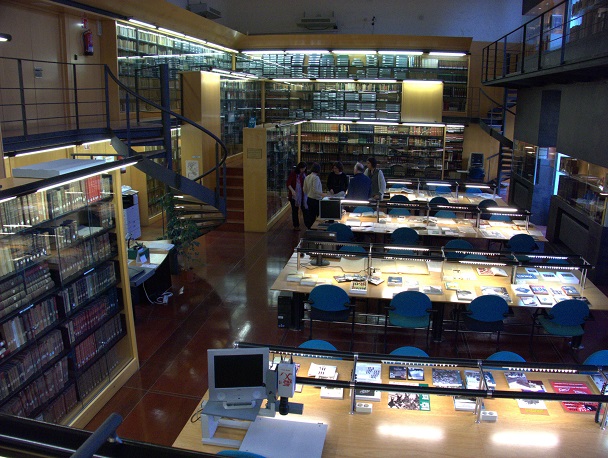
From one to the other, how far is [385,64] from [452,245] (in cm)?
1127

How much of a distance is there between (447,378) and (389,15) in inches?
680

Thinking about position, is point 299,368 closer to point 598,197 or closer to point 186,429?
point 186,429

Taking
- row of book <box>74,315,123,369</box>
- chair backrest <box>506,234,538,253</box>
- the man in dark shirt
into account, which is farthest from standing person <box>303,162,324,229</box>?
row of book <box>74,315,123,369</box>

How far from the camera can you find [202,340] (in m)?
7.16

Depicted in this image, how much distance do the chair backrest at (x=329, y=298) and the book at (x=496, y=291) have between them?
173 centimetres

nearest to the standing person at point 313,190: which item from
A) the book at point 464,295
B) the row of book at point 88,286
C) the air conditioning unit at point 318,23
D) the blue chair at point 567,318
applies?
the book at point 464,295

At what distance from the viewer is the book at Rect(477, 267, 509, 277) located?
7.50 meters

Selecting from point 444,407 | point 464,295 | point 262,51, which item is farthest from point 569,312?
point 262,51

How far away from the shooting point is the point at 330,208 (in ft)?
32.7

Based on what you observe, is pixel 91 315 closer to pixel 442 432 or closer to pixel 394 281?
pixel 442 432

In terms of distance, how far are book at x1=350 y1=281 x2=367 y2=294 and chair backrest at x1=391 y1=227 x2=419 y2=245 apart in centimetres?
240

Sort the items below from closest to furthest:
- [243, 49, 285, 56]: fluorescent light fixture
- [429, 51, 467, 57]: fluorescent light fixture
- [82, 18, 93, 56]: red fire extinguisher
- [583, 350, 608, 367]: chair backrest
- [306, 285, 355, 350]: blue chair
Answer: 1. [583, 350, 608, 367]: chair backrest
2. [306, 285, 355, 350]: blue chair
3. [82, 18, 93, 56]: red fire extinguisher
4. [429, 51, 467, 57]: fluorescent light fixture
5. [243, 49, 285, 56]: fluorescent light fixture

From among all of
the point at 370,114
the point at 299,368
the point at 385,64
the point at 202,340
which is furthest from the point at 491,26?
the point at 299,368

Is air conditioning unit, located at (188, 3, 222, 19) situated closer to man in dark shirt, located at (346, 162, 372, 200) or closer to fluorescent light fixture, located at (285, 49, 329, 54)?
fluorescent light fixture, located at (285, 49, 329, 54)
